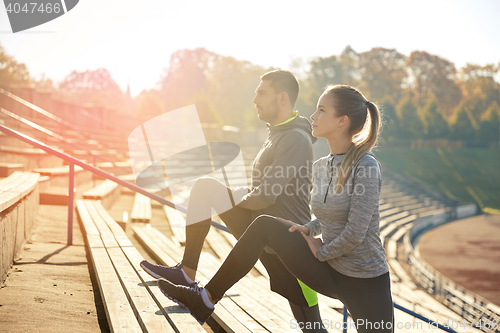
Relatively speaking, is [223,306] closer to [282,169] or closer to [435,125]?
[282,169]

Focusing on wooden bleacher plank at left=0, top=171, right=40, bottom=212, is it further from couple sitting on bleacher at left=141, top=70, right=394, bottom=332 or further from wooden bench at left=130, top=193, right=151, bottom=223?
wooden bench at left=130, top=193, right=151, bottom=223

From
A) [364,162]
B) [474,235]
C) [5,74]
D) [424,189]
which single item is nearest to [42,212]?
[364,162]

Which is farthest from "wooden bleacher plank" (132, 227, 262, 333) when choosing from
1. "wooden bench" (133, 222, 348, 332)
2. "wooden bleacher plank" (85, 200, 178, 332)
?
"wooden bleacher plank" (85, 200, 178, 332)

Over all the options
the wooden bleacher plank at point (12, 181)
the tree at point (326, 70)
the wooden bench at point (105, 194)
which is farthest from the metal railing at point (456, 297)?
the tree at point (326, 70)

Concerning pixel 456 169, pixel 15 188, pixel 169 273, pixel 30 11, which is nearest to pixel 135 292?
pixel 169 273

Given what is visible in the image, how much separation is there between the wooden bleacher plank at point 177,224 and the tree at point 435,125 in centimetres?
3665

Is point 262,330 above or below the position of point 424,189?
above

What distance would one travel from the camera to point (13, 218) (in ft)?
8.52

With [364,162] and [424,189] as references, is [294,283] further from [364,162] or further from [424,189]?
[424,189]

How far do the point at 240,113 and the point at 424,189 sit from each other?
67.7 feet

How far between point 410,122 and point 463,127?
19.5 feet

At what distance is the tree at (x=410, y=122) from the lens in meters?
37.8

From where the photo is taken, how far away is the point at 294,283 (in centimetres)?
199

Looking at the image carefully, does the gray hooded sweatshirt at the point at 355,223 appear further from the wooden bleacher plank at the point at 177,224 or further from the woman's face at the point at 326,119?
the wooden bleacher plank at the point at 177,224
